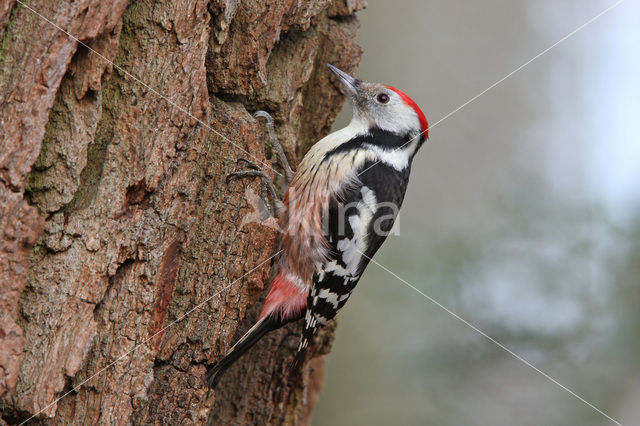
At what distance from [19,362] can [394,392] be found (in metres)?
2.89

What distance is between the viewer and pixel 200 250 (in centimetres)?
251

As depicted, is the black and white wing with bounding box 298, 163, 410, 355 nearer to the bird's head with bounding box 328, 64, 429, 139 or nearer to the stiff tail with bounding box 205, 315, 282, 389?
the stiff tail with bounding box 205, 315, 282, 389

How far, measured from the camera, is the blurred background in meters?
3.73

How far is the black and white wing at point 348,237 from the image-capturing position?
3.01 metres

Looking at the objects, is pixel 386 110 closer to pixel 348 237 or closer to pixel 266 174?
pixel 348 237

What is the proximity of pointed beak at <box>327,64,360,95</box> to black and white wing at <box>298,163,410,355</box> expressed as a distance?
491mm

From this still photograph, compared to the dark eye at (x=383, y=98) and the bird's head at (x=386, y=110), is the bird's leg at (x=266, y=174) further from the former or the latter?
the dark eye at (x=383, y=98)

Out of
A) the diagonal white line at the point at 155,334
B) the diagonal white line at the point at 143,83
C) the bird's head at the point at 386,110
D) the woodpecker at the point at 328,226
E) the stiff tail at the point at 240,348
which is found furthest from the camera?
the bird's head at the point at 386,110

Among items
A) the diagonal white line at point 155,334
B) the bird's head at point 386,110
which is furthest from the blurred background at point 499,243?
the diagonal white line at point 155,334

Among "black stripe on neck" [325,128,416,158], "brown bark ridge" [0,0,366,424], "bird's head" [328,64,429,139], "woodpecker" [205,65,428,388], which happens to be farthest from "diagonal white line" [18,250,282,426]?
"bird's head" [328,64,429,139]

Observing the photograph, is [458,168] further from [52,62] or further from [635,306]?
[52,62]

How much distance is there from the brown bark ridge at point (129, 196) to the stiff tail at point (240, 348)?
7 centimetres

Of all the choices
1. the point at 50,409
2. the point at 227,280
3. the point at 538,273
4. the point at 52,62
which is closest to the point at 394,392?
the point at 538,273

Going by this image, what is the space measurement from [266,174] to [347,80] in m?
0.86
